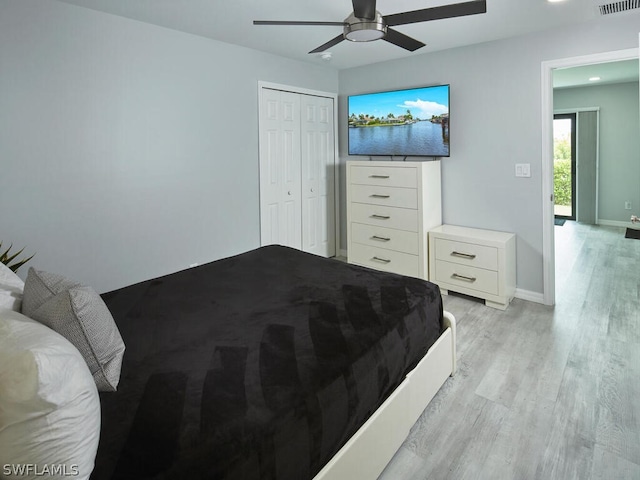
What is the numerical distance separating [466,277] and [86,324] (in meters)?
3.19

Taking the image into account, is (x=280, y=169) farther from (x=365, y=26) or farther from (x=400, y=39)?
(x=365, y=26)

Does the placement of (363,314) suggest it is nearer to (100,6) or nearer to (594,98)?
(100,6)

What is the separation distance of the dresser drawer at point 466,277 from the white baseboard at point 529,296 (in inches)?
16.8

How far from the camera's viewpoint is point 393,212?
4145mm

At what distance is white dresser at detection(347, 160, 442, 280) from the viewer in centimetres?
395

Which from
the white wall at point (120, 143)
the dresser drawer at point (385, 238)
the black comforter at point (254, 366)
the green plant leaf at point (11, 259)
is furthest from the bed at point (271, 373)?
the dresser drawer at point (385, 238)

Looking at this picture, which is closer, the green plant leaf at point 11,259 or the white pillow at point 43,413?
the white pillow at point 43,413

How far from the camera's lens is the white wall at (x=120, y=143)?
8.56ft

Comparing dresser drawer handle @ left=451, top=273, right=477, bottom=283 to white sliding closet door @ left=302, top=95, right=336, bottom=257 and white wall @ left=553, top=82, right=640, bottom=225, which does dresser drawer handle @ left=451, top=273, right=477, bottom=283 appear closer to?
white sliding closet door @ left=302, top=95, right=336, bottom=257

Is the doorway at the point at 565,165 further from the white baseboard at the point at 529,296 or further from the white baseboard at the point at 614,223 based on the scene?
the white baseboard at the point at 529,296

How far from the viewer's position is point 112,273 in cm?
311

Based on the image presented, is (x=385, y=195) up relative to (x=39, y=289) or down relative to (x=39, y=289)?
up

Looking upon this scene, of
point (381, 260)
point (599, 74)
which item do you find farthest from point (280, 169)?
point (599, 74)

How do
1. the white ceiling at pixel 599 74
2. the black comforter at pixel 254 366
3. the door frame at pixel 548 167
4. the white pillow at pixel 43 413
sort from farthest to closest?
the white ceiling at pixel 599 74 → the door frame at pixel 548 167 → the black comforter at pixel 254 366 → the white pillow at pixel 43 413
